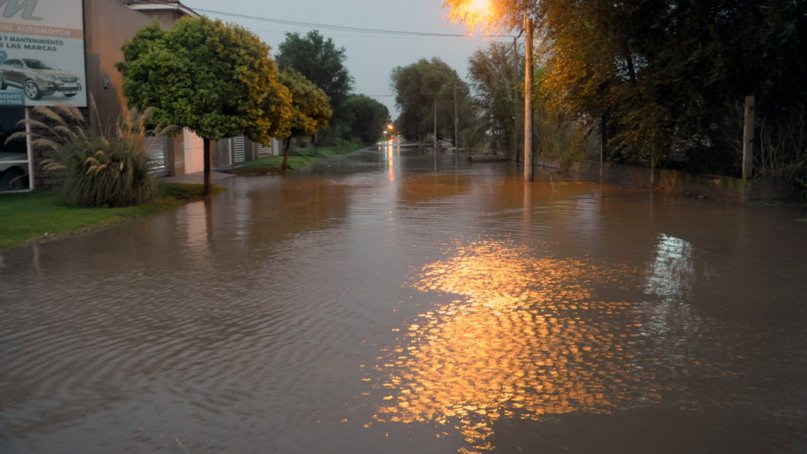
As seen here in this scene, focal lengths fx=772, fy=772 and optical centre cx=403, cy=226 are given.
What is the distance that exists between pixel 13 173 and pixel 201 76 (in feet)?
19.9

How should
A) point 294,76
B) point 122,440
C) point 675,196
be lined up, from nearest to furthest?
1. point 122,440
2. point 675,196
3. point 294,76

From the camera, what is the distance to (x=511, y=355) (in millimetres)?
5898

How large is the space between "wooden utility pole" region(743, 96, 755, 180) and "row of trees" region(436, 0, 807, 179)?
278mm

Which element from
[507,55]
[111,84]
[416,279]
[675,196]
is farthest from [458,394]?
[507,55]

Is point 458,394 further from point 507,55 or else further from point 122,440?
point 507,55

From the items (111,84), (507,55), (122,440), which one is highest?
(507,55)

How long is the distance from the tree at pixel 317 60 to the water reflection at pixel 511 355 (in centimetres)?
6623

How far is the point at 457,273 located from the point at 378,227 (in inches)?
190

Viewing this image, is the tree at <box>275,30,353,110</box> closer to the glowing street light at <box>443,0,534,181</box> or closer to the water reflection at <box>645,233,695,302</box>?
the glowing street light at <box>443,0,534,181</box>

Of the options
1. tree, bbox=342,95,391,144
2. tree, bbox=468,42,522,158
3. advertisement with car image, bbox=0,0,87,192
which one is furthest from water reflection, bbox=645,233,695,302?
tree, bbox=342,95,391,144

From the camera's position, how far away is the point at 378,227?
14.0m

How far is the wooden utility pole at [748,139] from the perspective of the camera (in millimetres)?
16984

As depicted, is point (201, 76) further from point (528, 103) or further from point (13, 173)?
point (528, 103)

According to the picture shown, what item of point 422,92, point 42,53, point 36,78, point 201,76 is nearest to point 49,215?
point 201,76
